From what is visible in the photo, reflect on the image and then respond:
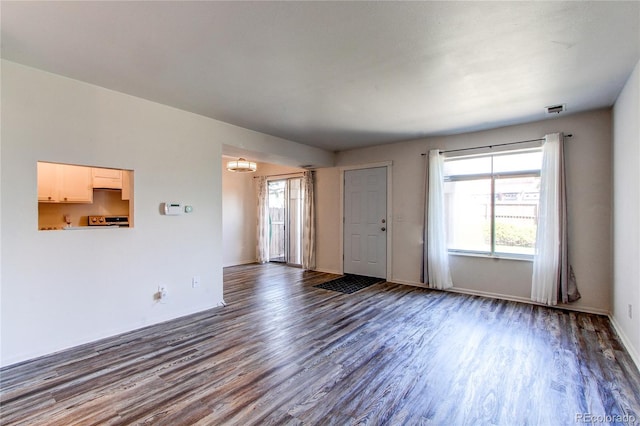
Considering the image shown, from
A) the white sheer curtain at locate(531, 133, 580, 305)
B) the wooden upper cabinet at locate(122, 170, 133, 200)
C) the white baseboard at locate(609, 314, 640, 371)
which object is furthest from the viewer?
the white sheer curtain at locate(531, 133, 580, 305)

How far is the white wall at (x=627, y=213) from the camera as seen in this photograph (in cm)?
255

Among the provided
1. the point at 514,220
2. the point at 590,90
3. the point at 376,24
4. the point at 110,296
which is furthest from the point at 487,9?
the point at 110,296

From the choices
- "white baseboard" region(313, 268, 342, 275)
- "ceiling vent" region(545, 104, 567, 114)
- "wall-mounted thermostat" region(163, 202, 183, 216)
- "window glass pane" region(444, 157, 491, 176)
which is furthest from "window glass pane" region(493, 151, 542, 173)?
"wall-mounted thermostat" region(163, 202, 183, 216)

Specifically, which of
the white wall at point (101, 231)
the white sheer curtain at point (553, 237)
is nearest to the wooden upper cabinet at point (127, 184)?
the white wall at point (101, 231)

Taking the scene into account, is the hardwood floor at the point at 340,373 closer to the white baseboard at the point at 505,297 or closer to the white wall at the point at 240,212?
the white baseboard at the point at 505,297

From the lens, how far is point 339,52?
236 cm

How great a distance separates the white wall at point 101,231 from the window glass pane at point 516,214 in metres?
4.11

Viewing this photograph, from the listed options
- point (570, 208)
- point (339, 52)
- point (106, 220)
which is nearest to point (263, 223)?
point (106, 220)

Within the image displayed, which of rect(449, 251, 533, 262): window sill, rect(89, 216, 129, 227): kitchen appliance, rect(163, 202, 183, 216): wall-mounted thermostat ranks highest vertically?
rect(163, 202, 183, 216): wall-mounted thermostat

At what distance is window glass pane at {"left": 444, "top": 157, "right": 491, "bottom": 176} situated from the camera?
461 centimetres

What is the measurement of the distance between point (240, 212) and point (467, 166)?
207 inches

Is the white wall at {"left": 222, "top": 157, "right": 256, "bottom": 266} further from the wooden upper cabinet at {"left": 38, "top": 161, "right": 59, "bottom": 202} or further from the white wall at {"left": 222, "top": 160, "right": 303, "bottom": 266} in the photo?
the wooden upper cabinet at {"left": 38, "top": 161, "right": 59, "bottom": 202}

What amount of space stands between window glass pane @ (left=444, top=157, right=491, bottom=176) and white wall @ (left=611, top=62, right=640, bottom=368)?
1.43m

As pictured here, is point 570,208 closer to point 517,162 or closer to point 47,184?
point 517,162
